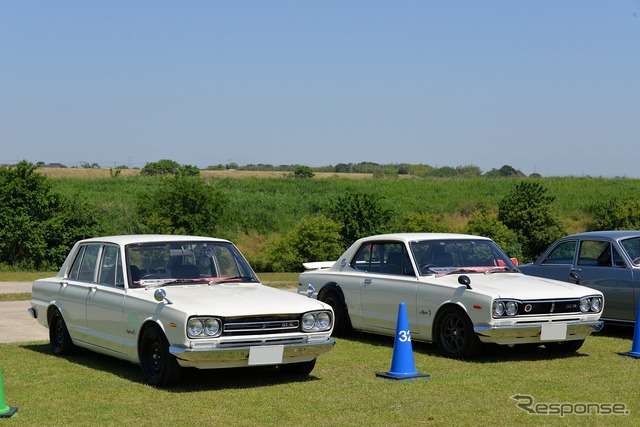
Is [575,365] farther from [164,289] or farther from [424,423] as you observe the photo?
[164,289]

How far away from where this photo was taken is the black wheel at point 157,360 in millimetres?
8898

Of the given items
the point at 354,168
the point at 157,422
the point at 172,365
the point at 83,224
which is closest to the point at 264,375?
the point at 172,365

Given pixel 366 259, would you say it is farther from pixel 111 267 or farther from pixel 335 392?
pixel 335 392

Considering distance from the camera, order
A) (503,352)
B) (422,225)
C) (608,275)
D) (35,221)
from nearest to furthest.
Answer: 1. (503,352)
2. (608,275)
3. (35,221)
4. (422,225)

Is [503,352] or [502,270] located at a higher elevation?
[502,270]

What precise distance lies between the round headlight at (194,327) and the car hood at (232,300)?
8 centimetres

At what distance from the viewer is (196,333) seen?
28.5 ft

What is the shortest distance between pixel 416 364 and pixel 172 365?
3.08 metres

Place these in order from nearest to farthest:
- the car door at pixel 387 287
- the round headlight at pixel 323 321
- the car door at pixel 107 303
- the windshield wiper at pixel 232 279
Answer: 1. the round headlight at pixel 323 321
2. the car door at pixel 107 303
3. the windshield wiper at pixel 232 279
4. the car door at pixel 387 287

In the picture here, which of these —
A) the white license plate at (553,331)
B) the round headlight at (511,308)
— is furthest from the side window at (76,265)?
the white license plate at (553,331)

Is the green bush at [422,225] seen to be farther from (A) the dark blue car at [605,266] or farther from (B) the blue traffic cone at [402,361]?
(B) the blue traffic cone at [402,361]

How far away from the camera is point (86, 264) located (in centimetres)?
1108

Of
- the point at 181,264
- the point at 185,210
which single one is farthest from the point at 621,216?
the point at 181,264

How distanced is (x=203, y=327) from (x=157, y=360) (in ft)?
2.61
